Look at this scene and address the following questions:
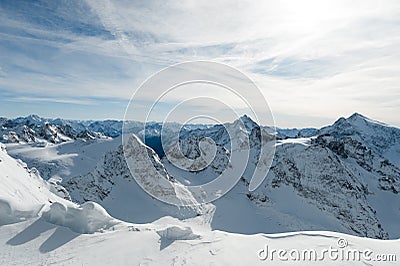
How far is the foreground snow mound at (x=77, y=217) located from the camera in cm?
1762

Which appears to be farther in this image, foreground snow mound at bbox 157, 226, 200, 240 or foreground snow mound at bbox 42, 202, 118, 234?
foreground snow mound at bbox 42, 202, 118, 234

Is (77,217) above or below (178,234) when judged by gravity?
above

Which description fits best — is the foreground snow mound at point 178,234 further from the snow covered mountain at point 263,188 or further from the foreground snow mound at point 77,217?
the snow covered mountain at point 263,188

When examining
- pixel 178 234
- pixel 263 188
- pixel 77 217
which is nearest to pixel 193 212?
pixel 263 188

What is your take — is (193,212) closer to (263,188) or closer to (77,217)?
(263,188)

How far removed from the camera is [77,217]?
58.8 feet

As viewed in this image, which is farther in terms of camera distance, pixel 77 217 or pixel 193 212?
pixel 193 212

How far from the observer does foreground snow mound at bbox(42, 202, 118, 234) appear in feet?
57.8

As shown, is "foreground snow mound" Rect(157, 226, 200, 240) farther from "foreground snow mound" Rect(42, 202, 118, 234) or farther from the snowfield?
"foreground snow mound" Rect(42, 202, 118, 234)

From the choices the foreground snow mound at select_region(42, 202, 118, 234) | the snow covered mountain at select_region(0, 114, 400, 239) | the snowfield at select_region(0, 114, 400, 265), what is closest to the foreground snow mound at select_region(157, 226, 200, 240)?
the snowfield at select_region(0, 114, 400, 265)

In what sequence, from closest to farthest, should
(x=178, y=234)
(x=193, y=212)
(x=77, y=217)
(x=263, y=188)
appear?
(x=178, y=234), (x=77, y=217), (x=193, y=212), (x=263, y=188)

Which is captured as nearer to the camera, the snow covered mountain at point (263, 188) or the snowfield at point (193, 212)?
the snowfield at point (193, 212)

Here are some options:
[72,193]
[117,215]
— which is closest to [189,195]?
[117,215]

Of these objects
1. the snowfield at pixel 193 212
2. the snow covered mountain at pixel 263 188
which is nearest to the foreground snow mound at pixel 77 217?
the snowfield at pixel 193 212
